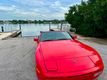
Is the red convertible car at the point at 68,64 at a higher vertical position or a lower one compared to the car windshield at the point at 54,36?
lower

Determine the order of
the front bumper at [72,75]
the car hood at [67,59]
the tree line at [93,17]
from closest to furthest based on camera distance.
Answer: the front bumper at [72,75], the car hood at [67,59], the tree line at [93,17]

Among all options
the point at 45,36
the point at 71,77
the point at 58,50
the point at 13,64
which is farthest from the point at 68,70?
the point at 13,64

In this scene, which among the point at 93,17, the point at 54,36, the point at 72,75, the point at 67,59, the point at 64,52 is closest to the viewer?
the point at 72,75

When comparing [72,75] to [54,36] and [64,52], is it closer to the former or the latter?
A: [64,52]

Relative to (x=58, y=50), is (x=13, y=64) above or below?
below

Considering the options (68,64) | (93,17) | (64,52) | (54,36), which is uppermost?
(93,17)

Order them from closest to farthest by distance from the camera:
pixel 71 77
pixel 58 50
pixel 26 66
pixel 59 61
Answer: pixel 71 77
pixel 59 61
pixel 58 50
pixel 26 66

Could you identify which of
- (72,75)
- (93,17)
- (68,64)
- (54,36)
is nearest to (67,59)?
(68,64)

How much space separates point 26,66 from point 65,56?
9.38ft

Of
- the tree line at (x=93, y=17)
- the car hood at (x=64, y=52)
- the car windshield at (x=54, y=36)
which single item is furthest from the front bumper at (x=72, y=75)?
the tree line at (x=93, y=17)

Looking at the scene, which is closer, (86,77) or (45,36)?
(86,77)

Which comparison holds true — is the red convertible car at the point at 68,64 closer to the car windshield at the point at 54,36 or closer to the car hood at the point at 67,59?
the car hood at the point at 67,59

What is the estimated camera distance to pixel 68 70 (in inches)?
173

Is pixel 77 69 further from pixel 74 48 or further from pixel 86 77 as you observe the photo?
pixel 74 48
